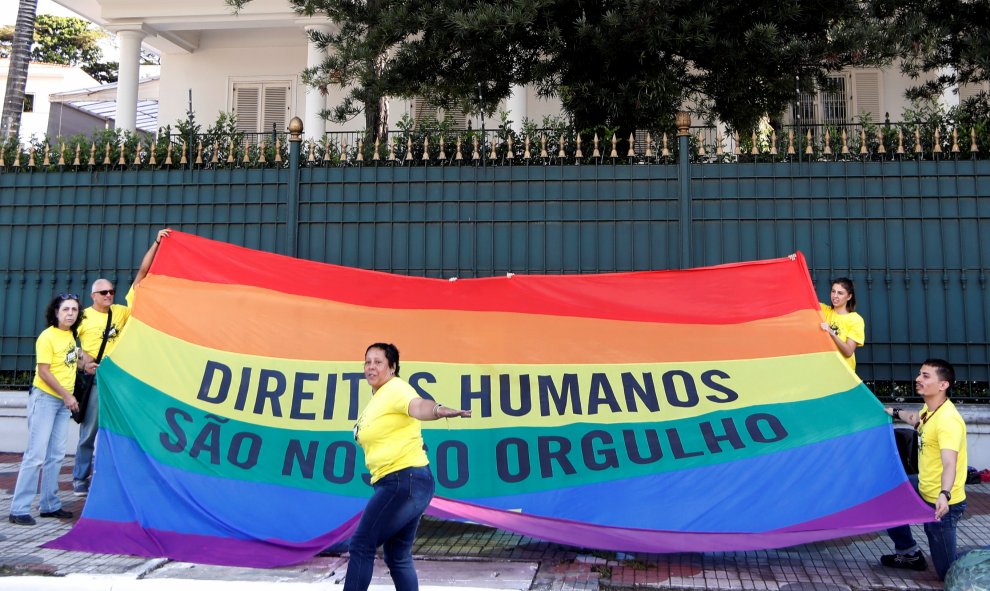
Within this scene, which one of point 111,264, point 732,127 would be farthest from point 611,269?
point 111,264

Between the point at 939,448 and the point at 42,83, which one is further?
the point at 42,83

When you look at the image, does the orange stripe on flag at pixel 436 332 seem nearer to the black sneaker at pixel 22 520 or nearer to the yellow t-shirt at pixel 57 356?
the yellow t-shirt at pixel 57 356

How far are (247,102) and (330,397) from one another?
1501 centimetres

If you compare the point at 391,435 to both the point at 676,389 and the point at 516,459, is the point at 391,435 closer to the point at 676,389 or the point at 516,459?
the point at 516,459

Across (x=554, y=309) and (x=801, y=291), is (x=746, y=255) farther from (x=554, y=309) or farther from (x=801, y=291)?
(x=554, y=309)

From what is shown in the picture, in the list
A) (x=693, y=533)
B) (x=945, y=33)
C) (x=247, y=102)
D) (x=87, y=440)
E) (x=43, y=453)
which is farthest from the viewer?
(x=247, y=102)

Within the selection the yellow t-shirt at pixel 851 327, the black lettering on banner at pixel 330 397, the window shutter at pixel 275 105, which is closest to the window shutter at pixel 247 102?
the window shutter at pixel 275 105

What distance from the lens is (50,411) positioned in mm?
6051

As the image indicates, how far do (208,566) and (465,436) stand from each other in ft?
5.90

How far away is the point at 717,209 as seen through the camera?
7.88 m

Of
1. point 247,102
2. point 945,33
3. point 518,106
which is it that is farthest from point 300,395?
point 247,102

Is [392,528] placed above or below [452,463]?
below

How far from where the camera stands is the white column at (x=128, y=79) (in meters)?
16.9

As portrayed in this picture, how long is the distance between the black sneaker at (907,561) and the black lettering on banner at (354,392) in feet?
11.7
